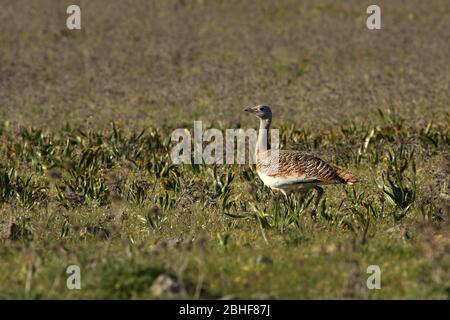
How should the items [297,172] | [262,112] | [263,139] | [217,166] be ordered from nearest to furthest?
1. [297,172]
2. [263,139]
3. [262,112]
4. [217,166]

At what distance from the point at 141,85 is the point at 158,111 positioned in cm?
382

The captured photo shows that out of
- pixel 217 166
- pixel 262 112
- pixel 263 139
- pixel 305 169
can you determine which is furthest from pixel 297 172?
pixel 217 166

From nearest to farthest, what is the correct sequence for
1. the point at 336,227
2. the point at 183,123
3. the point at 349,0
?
the point at 336,227 → the point at 183,123 → the point at 349,0


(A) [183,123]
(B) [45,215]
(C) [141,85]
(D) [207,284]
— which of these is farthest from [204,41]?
(D) [207,284]

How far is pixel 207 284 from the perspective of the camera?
21.7ft

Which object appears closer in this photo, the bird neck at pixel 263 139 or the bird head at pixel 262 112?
the bird neck at pixel 263 139

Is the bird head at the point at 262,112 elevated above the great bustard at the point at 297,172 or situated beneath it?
elevated above

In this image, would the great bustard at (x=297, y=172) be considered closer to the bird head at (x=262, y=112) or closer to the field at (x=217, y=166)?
Result: the field at (x=217, y=166)

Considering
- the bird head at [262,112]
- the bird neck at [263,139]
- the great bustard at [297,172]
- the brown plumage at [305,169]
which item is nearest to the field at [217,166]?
the great bustard at [297,172]

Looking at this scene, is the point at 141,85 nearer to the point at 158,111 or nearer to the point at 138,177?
the point at 158,111

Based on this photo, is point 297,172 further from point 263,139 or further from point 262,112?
point 262,112

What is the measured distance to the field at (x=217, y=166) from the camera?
6.73m

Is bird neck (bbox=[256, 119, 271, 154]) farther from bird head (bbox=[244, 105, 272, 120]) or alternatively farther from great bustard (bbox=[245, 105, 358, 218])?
great bustard (bbox=[245, 105, 358, 218])

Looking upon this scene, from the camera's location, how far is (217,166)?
12.3 m
